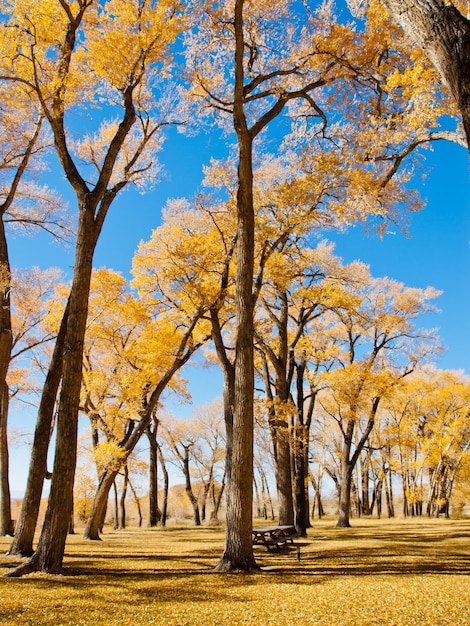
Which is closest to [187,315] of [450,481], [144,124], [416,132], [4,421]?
[144,124]

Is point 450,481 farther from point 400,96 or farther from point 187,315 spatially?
point 400,96

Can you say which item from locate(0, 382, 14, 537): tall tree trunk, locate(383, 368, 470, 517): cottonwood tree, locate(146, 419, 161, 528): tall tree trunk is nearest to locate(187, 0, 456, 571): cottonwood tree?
locate(0, 382, 14, 537): tall tree trunk

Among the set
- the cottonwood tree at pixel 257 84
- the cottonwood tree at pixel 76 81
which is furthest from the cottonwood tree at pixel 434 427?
the cottonwood tree at pixel 76 81

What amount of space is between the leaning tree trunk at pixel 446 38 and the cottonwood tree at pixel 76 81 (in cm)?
588

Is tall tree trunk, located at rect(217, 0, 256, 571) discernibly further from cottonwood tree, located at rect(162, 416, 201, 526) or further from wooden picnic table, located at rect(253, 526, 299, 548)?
cottonwood tree, located at rect(162, 416, 201, 526)

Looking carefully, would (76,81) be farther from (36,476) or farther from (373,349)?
(373,349)

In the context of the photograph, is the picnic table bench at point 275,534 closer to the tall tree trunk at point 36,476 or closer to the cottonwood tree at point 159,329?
the cottonwood tree at point 159,329

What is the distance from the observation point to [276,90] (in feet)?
30.6

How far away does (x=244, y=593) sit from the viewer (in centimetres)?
511

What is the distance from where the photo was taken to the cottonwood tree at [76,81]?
22.1ft

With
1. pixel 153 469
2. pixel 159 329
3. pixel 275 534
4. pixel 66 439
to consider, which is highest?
pixel 159 329

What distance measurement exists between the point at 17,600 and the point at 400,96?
30.1ft

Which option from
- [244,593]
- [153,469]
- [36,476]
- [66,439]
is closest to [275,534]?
[36,476]

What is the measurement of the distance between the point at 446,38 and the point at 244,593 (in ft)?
18.0
